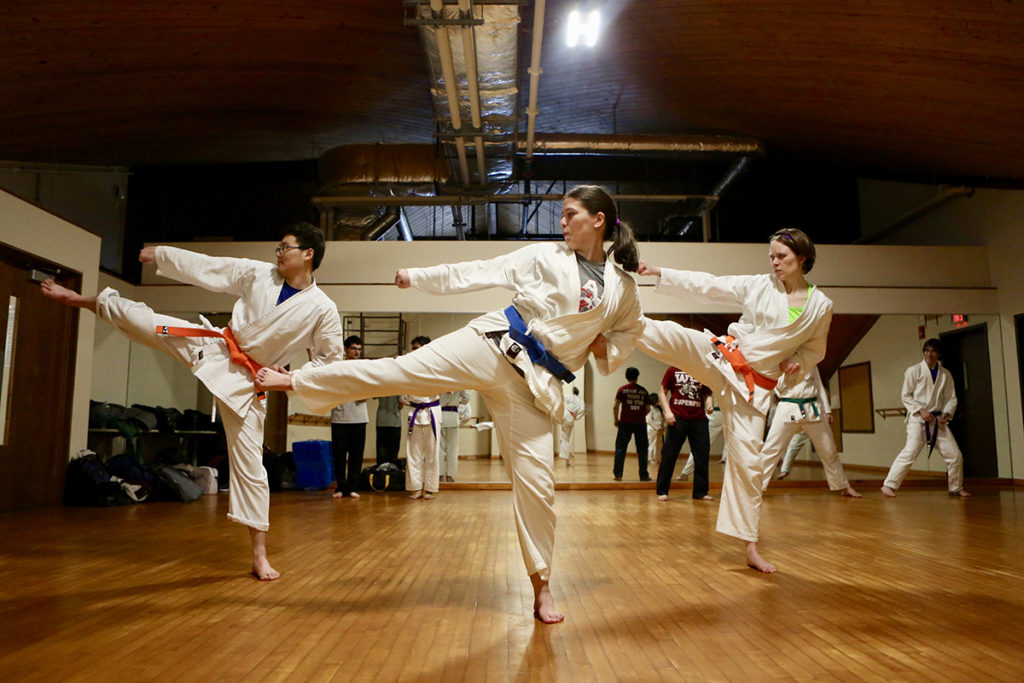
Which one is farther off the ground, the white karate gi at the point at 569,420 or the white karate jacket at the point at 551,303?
the white karate jacket at the point at 551,303

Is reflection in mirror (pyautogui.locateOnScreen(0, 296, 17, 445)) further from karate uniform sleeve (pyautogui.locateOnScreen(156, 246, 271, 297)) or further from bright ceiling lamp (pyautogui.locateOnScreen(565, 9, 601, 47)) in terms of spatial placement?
bright ceiling lamp (pyautogui.locateOnScreen(565, 9, 601, 47))

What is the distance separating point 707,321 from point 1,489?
807 cm

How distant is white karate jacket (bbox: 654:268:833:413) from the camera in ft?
9.87

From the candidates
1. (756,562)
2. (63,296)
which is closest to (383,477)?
(63,296)

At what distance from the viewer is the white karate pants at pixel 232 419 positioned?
2701 mm

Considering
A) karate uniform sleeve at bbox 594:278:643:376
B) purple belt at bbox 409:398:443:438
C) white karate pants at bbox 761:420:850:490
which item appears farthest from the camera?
purple belt at bbox 409:398:443:438

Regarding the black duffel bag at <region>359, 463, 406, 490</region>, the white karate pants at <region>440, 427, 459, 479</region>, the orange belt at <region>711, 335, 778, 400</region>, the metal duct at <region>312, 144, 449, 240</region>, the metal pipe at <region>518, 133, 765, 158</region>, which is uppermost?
the metal pipe at <region>518, 133, 765, 158</region>

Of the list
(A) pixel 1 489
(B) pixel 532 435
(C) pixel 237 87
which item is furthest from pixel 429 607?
(C) pixel 237 87

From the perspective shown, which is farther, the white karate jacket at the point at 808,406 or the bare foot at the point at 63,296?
the white karate jacket at the point at 808,406

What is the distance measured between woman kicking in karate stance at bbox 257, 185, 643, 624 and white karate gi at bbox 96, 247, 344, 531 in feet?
1.84

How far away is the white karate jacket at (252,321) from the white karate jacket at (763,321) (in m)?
1.54

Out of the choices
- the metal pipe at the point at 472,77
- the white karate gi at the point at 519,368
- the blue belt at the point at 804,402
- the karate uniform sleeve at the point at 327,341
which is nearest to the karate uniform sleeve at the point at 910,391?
the blue belt at the point at 804,402

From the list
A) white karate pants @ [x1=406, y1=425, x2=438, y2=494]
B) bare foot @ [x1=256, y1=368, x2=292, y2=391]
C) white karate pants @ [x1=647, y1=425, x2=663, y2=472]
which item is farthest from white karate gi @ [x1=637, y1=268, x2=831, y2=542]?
white karate pants @ [x1=647, y1=425, x2=663, y2=472]

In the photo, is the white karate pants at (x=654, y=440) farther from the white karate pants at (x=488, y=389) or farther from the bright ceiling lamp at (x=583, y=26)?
the white karate pants at (x=488, y=389)
